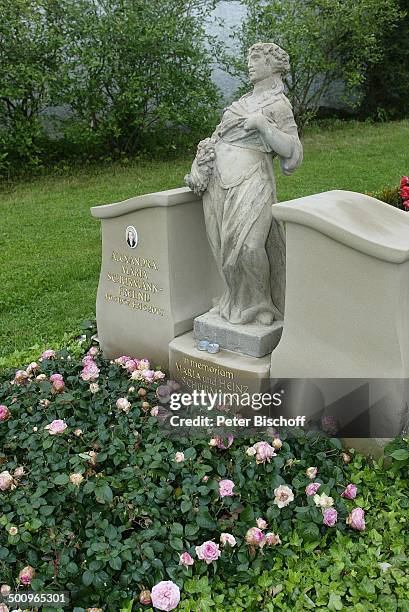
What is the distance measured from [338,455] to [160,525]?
1.12m

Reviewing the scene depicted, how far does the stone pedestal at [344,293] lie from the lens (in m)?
3.57

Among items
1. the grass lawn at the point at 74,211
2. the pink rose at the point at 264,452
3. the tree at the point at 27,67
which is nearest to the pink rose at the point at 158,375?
the pink rose at the point at 264,452

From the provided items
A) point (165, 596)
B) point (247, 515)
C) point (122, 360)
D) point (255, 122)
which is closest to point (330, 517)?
point (247, 515)

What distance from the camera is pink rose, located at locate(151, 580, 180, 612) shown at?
3.03 metres

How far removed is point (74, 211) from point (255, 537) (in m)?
7.11

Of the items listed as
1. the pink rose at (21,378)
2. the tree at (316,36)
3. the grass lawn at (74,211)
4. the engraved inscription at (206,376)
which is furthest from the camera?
the tree at (316,36)

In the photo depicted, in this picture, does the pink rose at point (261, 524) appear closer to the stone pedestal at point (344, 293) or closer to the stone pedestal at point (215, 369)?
the stone pedestal at point (344, 293)

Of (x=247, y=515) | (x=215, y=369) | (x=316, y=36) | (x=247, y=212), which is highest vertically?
(x=316, y=36)

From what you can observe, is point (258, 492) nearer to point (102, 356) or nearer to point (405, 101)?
point (102, 356)

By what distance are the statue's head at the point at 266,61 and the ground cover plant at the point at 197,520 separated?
7.04ft

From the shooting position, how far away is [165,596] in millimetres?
3047

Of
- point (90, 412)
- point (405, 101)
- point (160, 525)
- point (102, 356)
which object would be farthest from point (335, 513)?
point (405, 101)
